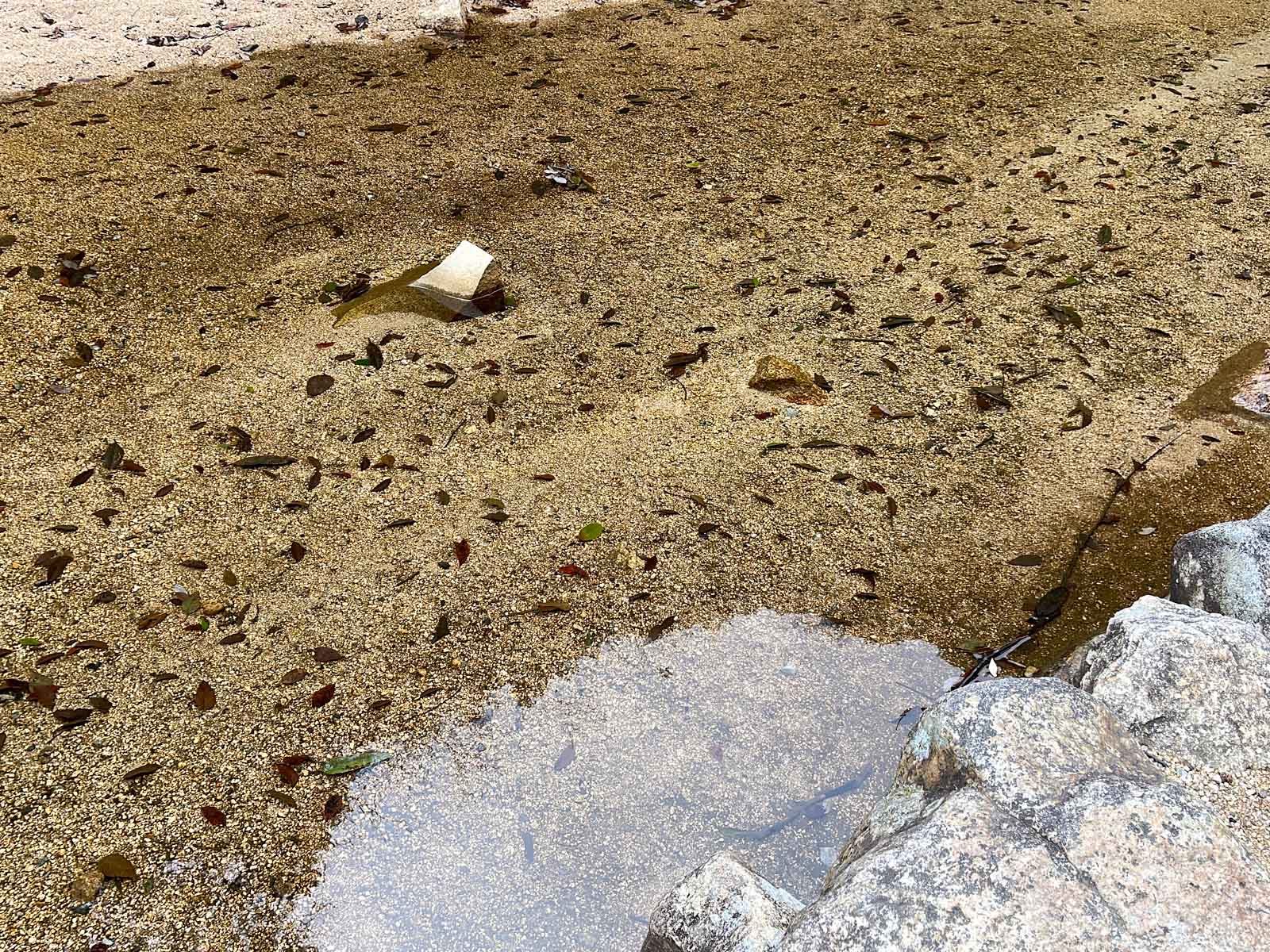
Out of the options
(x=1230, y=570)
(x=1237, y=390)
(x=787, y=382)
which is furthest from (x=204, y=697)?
(x=1237, y=390)

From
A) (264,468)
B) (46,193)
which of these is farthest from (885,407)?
(46,193)

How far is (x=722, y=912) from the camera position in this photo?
5.63ft

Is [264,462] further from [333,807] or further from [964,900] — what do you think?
[964,900]

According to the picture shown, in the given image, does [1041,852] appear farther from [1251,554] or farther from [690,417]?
[690,417]

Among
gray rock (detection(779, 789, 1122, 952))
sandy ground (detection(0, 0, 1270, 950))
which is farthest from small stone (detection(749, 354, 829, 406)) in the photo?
gray rock (detection(779, 789, 1122, 952))

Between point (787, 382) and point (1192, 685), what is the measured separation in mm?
1944

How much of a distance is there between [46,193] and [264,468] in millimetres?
2037

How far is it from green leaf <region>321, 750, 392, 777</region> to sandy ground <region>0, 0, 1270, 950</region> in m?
0.03

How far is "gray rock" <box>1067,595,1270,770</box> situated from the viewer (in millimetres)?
1650

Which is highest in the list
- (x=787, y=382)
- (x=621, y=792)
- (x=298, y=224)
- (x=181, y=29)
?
(x=181, y=29)

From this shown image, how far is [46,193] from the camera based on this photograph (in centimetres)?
427

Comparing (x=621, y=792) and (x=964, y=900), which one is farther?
(x=621, y=792)

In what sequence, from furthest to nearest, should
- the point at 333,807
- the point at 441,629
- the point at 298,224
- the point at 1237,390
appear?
the point at 298,224 → the point at 1237,390 → the point at 441,629 → the point at 333,807

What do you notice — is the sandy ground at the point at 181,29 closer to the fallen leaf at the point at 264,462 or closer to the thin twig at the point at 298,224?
the thin twig at the point at 298,224
